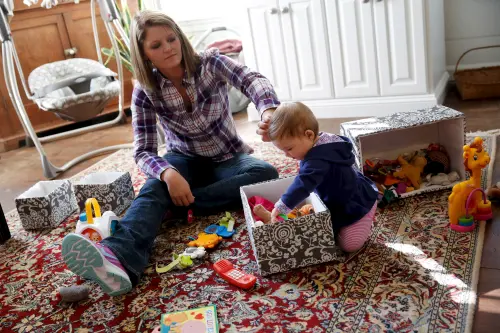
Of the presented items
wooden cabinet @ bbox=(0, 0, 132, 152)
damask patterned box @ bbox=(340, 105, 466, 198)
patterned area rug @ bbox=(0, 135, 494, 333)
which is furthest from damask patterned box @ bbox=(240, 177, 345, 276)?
wooden cabinet @ bbox=(0, 0, 132, 152)

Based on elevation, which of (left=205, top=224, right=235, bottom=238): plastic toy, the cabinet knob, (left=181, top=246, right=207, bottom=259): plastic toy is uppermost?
the cabinet knob

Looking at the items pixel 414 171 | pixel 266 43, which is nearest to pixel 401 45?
pixel 266 43

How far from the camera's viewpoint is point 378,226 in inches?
60.5

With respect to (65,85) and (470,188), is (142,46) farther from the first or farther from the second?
(65,85)

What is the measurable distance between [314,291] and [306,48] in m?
1.83

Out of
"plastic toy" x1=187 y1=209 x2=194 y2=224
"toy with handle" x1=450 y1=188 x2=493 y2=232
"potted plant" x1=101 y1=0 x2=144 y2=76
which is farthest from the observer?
"potted plant" x1=101 y1=0 x2=144 y2=76

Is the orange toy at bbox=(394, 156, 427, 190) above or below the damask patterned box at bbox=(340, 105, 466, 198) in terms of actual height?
below

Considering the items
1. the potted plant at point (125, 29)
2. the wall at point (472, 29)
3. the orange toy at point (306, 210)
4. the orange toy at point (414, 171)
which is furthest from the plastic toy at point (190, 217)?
the wall at point (472, 29)

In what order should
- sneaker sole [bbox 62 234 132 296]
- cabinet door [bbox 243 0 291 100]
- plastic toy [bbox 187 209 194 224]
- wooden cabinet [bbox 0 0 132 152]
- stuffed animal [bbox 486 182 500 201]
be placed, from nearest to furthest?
1. sneaker sole [bbox 62 234 132 296]
2. stuffed animal [bbox 486 182 500 201]
3. plastic toy [bbox 187 209 194 224]
4. cabinet door [bbox 243 0 291 100]
5. wooden cabinet [bbox 0 0 132 152]

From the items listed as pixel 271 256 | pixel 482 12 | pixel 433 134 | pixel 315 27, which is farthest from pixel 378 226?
pixel 482 12

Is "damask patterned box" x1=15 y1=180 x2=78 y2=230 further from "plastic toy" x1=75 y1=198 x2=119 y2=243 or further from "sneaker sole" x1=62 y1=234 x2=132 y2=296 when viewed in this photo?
"sneaker sole" x1=62 y1=234 x2=132 y2=296

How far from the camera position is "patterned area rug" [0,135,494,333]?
3.72ft

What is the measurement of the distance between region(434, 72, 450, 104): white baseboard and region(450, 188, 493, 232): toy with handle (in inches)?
50.8

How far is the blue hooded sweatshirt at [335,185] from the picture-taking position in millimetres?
1315
